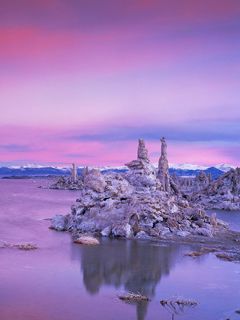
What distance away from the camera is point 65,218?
53750 millimetres

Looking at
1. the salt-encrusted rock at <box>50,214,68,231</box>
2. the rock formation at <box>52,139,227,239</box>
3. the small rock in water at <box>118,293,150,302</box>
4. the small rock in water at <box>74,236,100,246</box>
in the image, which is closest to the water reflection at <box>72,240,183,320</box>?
the small rock in water at <box>118,293,150,302</box>

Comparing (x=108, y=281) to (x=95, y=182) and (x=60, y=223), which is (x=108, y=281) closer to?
(x=60, y=223)

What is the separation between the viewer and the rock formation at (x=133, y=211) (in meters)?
48.9

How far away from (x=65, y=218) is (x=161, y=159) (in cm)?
3093

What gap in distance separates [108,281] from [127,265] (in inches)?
194

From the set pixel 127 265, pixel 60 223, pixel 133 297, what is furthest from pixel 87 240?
pixel 133 297

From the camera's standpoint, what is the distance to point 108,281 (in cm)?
3019

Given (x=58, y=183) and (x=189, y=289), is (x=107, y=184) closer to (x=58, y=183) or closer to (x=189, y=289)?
(x=189, y=289)

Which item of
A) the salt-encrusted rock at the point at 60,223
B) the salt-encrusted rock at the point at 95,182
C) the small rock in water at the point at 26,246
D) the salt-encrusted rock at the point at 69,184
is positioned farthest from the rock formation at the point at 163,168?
the salt-encrusted rock at the point at 69,184

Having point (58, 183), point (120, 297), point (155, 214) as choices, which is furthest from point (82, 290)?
point (58, 183)

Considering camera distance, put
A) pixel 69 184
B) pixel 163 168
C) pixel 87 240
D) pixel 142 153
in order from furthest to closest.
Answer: pixel 69 184 < pixel 163 168 < pixel 142 153 < pixel 87 240

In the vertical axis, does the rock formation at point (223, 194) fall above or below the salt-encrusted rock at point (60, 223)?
above

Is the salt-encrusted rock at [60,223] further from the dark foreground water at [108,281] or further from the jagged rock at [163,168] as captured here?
the jagged rock at [163,168]

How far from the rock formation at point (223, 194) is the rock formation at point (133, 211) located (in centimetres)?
3870
